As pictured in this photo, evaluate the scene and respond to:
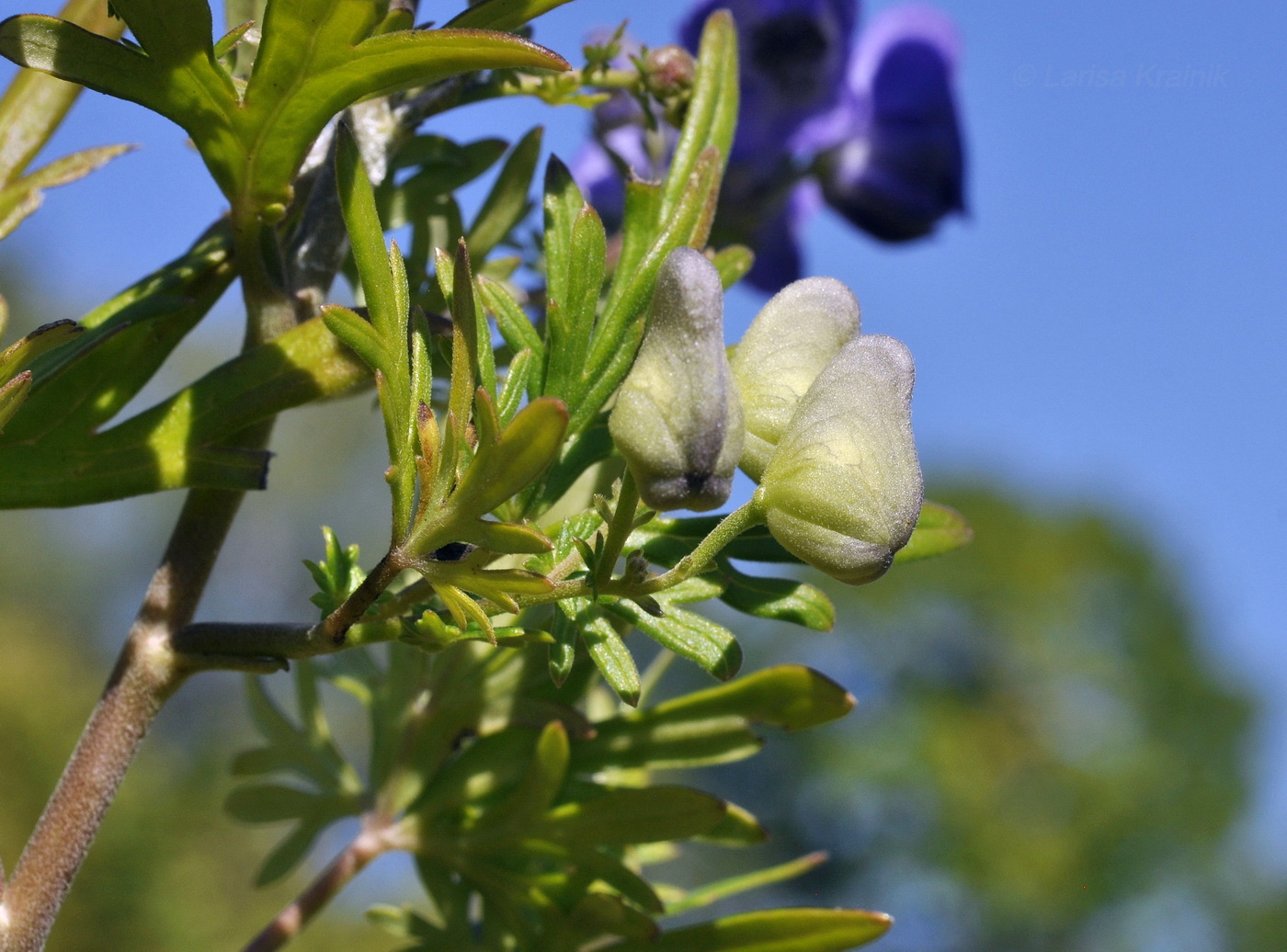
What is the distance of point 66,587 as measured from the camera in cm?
1130

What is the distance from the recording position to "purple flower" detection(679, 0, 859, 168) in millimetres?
1011

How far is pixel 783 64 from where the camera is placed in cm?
109

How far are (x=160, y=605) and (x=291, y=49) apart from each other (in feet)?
0.75

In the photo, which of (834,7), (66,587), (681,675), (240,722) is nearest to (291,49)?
(834,7)

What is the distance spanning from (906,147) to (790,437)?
741mm

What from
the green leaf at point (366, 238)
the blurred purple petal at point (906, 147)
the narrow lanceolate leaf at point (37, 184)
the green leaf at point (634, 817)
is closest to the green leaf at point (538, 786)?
the green leaf at point (634, 817)

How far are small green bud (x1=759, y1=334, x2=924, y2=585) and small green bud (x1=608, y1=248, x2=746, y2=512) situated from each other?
0.02 metres

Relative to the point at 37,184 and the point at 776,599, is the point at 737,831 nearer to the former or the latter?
the point at 776,599

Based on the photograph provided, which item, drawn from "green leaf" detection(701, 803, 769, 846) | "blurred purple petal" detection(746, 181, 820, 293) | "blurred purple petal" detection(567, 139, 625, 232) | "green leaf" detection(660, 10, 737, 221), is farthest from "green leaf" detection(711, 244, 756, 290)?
"blurred purple petal" detection(567, 139, 625, 232)

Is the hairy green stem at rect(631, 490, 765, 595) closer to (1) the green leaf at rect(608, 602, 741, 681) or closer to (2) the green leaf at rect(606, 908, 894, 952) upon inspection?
(1) the green leaf at rect(608, 602, 741, 681)

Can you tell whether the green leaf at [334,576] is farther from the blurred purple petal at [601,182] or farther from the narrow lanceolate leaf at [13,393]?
the blurred purple petal at [601,182]

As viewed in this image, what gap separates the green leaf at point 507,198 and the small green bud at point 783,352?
255 mm

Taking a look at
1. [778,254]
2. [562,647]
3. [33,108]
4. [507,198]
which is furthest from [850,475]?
[778,254]

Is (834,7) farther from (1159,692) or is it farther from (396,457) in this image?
(1159,692)
